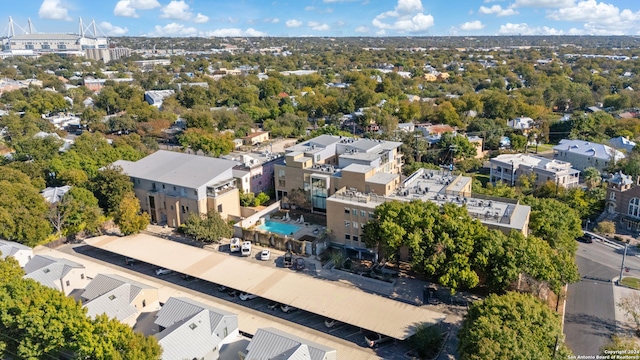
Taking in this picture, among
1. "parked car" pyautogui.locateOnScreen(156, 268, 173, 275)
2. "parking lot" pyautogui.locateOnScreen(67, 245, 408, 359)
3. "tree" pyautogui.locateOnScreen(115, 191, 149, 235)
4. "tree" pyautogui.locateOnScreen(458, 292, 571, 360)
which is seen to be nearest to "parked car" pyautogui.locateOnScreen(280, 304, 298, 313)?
"parking lot" pyautogui.locateOnScreen(67, 245, 408, 359)

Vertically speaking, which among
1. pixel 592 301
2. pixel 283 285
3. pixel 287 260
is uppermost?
pixel 283 285

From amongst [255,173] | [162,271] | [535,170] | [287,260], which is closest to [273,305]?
[287,260]

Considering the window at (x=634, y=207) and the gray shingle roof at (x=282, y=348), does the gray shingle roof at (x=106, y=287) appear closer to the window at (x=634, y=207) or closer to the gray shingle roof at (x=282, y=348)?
the gray shingle roof at (x=282, y=348)

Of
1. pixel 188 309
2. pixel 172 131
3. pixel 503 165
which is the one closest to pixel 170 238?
pixel 188 309

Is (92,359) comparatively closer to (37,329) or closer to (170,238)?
(37,329)

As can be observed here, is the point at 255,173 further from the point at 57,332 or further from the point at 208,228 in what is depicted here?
the point at 57,332

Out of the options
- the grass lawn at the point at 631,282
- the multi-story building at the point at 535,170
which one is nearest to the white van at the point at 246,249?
the grass lawn at the point at 631,282
